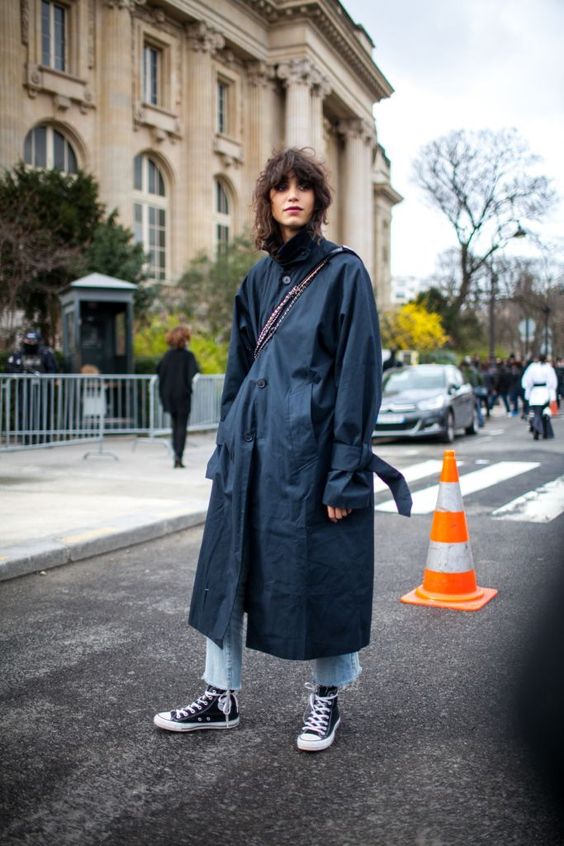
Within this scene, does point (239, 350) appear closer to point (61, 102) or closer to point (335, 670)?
point (335, 670)

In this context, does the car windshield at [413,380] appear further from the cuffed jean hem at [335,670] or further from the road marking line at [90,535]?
the cuffed jean hem at [335,670]

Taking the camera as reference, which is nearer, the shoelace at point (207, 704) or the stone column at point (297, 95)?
the shoelace at point (207, 704)

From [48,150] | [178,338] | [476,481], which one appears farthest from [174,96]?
[476,481]

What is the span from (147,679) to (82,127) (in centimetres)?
2978

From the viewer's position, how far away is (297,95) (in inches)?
1613

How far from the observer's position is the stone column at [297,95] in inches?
1604

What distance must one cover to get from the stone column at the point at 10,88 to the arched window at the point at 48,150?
5.08ft

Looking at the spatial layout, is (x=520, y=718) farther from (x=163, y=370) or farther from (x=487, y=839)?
(x=163, y=370)

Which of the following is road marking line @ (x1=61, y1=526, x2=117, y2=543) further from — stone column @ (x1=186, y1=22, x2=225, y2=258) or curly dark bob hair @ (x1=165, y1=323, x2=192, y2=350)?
stone column @ (x1=186, y1=22, x2=225, y2=258)

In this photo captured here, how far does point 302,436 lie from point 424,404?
46.3 feet

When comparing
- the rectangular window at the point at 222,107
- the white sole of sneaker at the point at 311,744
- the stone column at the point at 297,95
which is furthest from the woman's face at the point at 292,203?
the stone column at the point at 297,95

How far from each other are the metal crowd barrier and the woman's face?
9.82m

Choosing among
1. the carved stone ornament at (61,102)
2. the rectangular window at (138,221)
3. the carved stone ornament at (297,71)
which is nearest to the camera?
the carved stone ornament at (61,102)

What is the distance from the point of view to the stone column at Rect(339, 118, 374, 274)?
5031 centimetres
